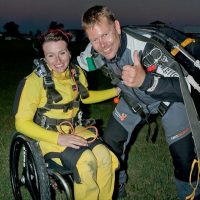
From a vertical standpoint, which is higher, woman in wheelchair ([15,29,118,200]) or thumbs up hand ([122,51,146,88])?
thumbs up hand ([122,51,146,88])

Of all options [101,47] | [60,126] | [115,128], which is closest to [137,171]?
[115,128]

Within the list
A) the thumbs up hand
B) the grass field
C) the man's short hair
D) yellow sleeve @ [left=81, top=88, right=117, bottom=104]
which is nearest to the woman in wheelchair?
the man's short hair

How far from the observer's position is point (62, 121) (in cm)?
386

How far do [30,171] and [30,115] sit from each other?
2.43 feet

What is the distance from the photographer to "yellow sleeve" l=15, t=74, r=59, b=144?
3.54 m

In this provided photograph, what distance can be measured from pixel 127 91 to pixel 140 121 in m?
0.46

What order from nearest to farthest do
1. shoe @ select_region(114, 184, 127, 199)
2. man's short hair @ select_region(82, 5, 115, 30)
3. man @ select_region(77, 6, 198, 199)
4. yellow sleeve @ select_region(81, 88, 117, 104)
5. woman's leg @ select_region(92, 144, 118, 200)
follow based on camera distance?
A: 1. man @ select_region(77, 6, 198, 199)
2. woman's leg @ select_region(92, 144, 118, 200)
3. man's short hair @ select_region(82, 5, 115, 30)
4. yellow sleeve @ select_region(81, 88, 117, 104)
5. shoe @ select_region(114, 184, 127, 199)

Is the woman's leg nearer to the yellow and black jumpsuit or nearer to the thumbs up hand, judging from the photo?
the yellow and black jumpsuit

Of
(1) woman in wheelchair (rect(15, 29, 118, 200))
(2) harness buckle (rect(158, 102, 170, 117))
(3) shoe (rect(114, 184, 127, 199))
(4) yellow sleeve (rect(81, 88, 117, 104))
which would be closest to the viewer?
(1) woman in wheelchair (rect(15, 29, 118, 200))

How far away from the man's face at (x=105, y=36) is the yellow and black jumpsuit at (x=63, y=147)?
0.61 meters

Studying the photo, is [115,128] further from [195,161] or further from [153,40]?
[153,40]

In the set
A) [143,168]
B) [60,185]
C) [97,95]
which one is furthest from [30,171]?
[143,168]

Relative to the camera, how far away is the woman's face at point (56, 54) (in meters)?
3.82

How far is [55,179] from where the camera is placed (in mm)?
3791
